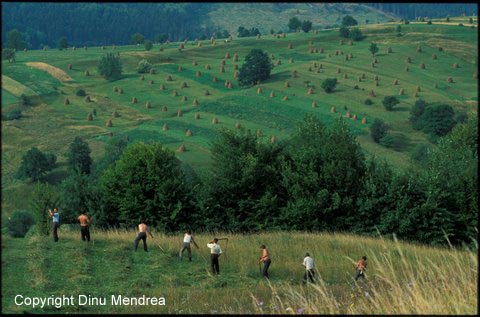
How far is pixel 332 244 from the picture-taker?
3394 centimetres

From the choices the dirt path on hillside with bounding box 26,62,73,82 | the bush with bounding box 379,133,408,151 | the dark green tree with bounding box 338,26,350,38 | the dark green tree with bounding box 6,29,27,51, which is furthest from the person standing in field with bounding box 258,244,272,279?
the dark green tree with bounding box 6,29,27,51

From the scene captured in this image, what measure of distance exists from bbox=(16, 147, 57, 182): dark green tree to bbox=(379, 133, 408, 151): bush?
145ft

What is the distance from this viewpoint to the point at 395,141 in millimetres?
85438

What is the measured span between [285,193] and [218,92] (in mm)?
60852

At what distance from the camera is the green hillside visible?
284ft

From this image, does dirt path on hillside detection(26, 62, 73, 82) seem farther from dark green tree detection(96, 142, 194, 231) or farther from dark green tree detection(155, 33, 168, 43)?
dark green tree detection(96, 142, 194, 231)

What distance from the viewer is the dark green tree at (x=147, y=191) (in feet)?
148

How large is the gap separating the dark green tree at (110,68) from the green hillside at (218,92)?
212 cm

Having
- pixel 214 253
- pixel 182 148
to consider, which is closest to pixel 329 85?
pixel 182 148

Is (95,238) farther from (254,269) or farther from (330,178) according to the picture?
(330,178)

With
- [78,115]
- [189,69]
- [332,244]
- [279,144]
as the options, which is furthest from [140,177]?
[189,69]

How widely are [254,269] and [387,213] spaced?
65.2ft

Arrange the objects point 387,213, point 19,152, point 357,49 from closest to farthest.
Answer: point 387,213 < point 19,152 < point 357,49

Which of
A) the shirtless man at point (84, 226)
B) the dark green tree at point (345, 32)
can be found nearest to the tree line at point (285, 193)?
the shirtless man at point (84, 226)
